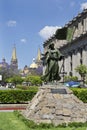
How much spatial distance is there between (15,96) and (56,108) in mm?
14495

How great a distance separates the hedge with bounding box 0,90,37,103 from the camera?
106 ft

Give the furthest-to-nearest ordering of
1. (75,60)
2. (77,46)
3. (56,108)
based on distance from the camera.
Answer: (75,60) < (77,46) < (56,108)

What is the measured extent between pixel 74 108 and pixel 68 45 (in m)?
78.3

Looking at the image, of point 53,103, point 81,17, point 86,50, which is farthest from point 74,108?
point 81,17

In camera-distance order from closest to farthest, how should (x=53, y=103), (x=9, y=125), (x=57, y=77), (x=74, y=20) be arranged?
(x=9, y=125) → (x=53, y=103) → (x=57, y=77) → (x=74, y=20)

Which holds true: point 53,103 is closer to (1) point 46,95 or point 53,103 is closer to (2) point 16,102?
(1) point 46,95

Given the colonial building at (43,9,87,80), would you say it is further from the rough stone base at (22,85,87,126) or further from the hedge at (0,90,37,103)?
the rough stone base at (22,85,87,126)

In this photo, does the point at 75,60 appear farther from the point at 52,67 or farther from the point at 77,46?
the point at 52,67

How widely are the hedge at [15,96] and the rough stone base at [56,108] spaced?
12.9 metres

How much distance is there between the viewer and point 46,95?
19.1 metres

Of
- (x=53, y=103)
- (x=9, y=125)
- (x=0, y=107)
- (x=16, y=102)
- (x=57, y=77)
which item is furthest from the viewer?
(x=16, y=102)

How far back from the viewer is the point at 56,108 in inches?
727

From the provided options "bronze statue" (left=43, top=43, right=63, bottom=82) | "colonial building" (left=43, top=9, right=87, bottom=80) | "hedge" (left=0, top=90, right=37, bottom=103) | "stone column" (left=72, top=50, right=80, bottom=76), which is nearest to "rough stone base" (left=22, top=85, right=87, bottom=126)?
"bronze statue" (left=43, top=43, right=63, bottom=82)

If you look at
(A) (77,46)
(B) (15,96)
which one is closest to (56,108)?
(B) (15,96)
